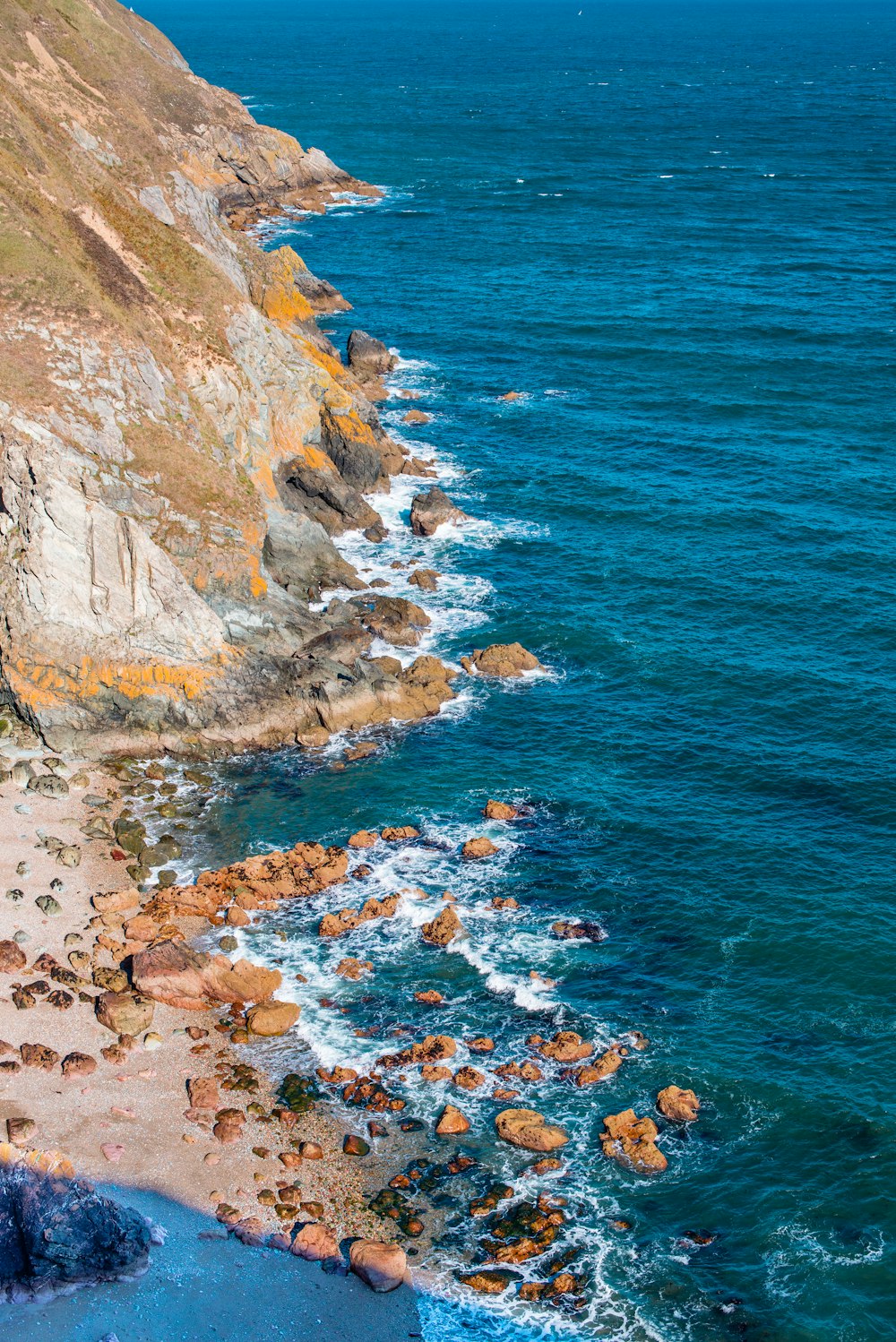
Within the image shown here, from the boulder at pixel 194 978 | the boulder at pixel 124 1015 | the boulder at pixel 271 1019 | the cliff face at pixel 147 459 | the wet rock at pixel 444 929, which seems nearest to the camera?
the boulder at pixel 124 1015

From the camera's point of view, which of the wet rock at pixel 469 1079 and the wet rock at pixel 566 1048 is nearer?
the wet rock at pixel 469 1079

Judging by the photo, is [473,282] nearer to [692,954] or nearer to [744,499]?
[744,499]

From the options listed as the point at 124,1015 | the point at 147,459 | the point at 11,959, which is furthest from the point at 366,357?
the point at 124,1015

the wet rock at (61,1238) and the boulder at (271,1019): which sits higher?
the boulder at (271,1019)

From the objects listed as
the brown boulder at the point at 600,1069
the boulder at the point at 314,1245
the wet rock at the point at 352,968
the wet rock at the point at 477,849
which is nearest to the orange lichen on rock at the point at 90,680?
Result: the wet rock at the point at 477,849

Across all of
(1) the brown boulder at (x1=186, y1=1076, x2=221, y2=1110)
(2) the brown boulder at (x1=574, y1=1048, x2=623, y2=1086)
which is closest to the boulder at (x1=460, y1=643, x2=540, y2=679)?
(2) the brown boulder at (x1=574, y1=1048, x2=623, y2=1086)

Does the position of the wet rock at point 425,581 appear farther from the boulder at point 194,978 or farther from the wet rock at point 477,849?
the boulder at point 194,978

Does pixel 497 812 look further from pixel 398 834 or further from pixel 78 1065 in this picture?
pixel 78 1065
